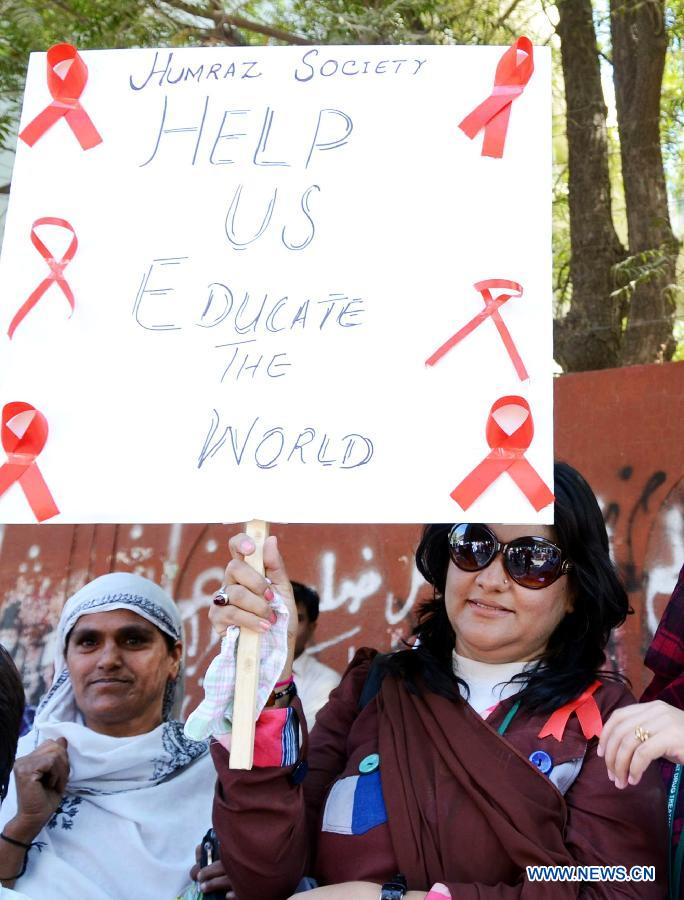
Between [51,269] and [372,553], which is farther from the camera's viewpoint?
[372,553]

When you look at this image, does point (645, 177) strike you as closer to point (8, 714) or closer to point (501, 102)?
point (501, 102)

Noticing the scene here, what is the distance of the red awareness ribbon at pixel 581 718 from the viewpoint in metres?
1.87

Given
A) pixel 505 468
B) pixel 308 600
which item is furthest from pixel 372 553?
pixel 505 468

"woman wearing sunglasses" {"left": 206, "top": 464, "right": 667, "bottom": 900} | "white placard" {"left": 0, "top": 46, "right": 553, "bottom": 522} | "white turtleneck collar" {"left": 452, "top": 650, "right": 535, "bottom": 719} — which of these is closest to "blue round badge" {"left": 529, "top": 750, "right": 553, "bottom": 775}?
"woman wearing sunglasses" {"left": 206, "top": 464, "right": 667, "bottom": 900}

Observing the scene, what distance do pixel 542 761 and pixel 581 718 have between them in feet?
0.38

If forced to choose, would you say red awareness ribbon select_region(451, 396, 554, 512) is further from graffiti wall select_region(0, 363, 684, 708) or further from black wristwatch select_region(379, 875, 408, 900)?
graffiti wall select_region(0, 363, 684, 708)

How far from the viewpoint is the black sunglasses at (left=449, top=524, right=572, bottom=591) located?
6.73 ft

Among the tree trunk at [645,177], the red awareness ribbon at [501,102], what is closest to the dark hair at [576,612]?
the red awareness ribbon at [501,102]

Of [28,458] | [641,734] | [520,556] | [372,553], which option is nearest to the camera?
[641,734]

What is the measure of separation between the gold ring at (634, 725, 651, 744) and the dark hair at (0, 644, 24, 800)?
3.65 feet

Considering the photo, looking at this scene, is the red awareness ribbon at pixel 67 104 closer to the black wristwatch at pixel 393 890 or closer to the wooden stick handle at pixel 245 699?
the wooden stick handle at pixel 245 699

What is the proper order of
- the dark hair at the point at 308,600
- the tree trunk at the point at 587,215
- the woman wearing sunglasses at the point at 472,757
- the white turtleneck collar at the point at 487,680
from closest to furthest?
the woman wearing sunglasses at the point at 472,757
the white turtleneck collar at the point at 487,680
the dark hair at the point at 308,600
the tree trunk at the point at 587,215

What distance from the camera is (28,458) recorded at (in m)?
1.89

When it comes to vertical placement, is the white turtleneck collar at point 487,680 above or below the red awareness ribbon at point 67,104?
below
